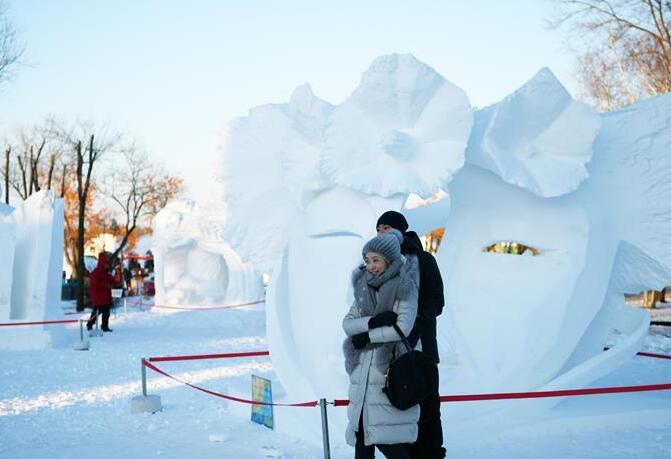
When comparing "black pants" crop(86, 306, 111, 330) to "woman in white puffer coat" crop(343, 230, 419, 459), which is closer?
"woman in white puffer coat" crop(343, 230, 419, 459)

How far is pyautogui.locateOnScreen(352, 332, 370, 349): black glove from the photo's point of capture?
3.84 meters

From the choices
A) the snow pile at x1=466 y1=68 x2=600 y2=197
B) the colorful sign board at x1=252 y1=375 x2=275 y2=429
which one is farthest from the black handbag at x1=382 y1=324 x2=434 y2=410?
the colorful sign board at x1=252 y1=375 x2=275 y2=429

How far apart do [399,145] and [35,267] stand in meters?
10.1

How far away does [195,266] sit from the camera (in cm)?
2364

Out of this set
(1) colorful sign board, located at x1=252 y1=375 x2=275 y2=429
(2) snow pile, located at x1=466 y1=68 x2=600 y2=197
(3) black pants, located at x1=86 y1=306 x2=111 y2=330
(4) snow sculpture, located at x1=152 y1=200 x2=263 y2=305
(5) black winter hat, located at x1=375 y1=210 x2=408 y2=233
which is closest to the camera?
(5) black winter hat, located at x1=375 y1=210 x2=408 y2=233

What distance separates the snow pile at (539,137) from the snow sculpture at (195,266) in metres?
15.9

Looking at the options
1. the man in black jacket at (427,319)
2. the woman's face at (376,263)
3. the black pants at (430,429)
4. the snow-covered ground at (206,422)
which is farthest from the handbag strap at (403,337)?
the snow-covered ground at (206,422)

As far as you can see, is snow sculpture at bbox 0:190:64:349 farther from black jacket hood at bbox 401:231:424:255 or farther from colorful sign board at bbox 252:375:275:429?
black jacket hood at bbox 401:231:424:255

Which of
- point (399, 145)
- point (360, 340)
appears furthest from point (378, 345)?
point (399, 145)

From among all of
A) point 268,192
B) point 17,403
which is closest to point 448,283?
point 268,192

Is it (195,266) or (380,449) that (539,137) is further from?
(195,266)

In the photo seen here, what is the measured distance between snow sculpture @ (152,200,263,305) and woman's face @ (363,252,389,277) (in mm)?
18225

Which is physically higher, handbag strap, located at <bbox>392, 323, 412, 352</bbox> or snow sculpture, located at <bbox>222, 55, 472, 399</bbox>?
snow sculpture, located at <bbox>222, 55, 472, 399</bbox>

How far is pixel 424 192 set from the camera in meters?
6.04
